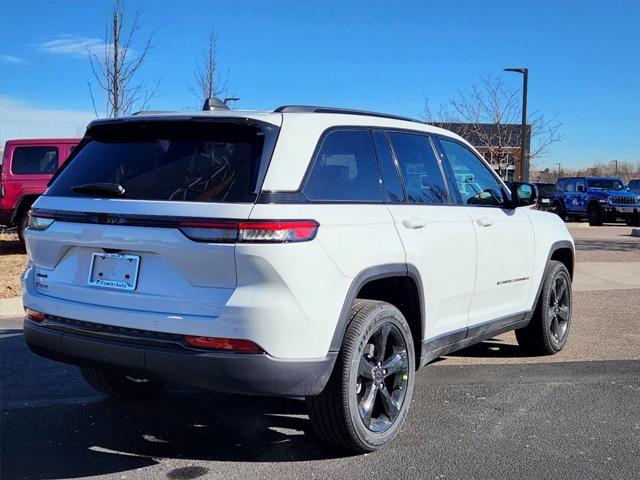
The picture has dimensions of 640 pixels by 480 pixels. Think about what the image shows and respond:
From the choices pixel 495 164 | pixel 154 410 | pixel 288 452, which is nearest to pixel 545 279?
pixel 288 452

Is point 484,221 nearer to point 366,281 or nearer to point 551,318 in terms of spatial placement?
point 366,281

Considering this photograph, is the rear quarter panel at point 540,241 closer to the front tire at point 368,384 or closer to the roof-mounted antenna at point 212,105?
the front tire at point 368,384

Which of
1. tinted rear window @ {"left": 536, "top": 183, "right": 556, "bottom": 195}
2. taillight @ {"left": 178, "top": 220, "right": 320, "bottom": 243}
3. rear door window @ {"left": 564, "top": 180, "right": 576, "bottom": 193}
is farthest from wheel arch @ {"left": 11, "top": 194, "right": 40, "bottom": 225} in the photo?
tinted rear window @ {"left": 536, "top": 183, "right": 556, "bottom": 195}

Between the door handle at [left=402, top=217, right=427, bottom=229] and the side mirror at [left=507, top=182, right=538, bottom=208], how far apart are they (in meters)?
1.42

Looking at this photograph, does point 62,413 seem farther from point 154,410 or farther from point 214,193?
point 214,193

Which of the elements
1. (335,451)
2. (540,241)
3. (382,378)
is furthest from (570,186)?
(335,451)

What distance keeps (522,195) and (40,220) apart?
362cm

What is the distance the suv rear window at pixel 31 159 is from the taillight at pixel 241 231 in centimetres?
1185

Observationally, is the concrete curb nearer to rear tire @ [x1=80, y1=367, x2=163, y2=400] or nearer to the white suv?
rear tire @ [x1=80, y1=367, x2=163, y2=400]

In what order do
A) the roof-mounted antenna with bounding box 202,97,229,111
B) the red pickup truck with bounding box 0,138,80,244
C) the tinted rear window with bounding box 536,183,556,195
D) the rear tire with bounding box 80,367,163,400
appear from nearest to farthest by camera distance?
the roof-mounted antenna with bounding box 202,97,229,111 < the rear tire with bounding box 80,367,163,400 < the red pickup truck with bounding box 0,138,80,244 < the tinted rear window with bounding box 536,183,556,195

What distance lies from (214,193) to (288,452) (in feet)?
5.18

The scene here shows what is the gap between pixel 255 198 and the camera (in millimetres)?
3205

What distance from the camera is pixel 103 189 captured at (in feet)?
11.5

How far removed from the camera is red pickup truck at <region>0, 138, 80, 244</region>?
44.6 ft
